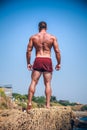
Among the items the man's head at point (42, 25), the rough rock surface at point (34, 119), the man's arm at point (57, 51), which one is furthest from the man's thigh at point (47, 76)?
the man's head at point (42, 25)

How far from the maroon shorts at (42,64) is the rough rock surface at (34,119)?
44 cm

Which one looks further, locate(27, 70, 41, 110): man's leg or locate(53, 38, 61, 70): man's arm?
locate(53, 38, 61, 70): man's arm

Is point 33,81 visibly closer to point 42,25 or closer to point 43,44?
point 43,44

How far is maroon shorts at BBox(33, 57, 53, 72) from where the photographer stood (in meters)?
3.47

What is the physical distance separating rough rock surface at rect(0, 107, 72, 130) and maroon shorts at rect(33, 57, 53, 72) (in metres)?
0.44

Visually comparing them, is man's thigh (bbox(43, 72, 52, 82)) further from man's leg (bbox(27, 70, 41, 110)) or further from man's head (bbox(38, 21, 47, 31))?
man's head (bbox(38, 21, 47, 31))

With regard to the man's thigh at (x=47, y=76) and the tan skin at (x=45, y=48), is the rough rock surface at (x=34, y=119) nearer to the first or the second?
the tan skin at (x=45, y=48)

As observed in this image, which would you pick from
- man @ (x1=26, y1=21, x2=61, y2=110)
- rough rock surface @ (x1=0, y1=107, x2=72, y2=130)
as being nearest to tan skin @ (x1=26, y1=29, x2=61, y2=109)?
man @ (x1=26, y1=21, x2=61, y2=110)

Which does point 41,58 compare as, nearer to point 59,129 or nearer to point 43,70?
point 43,70

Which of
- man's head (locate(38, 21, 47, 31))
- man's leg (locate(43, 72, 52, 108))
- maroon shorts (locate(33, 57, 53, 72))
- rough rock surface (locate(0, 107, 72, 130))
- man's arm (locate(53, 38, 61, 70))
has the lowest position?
rough rock surface (locate(0, 107, 72, 130))

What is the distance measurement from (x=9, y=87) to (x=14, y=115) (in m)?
18.7

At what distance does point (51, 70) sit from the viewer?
3535mm

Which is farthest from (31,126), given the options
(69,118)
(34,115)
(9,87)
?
(9,87)

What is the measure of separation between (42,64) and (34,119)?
0.62 m
